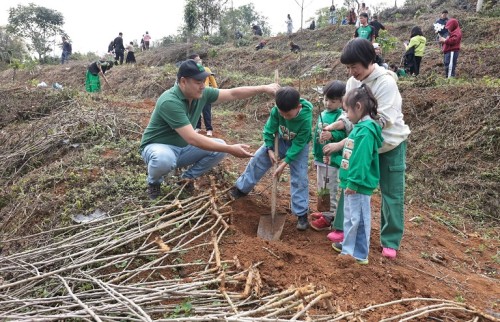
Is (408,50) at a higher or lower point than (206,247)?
higher

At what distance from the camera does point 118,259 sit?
257 cm

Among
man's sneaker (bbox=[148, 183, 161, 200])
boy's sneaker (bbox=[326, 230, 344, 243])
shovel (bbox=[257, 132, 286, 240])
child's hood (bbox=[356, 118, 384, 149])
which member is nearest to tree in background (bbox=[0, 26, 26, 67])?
man's sneaker (bbox=[148, 183, 161, 200])

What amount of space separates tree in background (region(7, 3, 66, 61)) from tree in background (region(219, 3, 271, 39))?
12539mm

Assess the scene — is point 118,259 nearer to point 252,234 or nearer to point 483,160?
point 252,234

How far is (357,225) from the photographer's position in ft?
8.63

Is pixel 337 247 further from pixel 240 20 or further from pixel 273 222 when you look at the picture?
pixel 240 20

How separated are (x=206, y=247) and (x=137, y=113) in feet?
15.7

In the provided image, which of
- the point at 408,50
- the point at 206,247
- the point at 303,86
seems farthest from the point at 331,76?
the point at 206,247

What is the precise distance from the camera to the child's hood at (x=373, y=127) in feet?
8.32

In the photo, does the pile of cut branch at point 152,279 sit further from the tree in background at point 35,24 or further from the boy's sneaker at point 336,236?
the tree in background at point 35,24

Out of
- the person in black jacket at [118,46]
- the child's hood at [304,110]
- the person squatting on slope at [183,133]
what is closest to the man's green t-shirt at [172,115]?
the person squatting on slope at [183,133]

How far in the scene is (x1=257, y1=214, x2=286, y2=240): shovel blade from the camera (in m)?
3.25

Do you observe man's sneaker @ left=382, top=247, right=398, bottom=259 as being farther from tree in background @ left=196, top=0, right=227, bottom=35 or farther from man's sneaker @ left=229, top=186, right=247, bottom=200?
tree in background @ left=196, top=0, right=227, bottom=35

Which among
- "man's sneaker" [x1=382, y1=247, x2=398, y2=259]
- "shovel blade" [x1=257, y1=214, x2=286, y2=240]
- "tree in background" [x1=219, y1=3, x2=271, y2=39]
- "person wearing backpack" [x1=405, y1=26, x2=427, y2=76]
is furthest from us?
"tree in background" [x1=219, y1=3, x2=271, y2=39]
